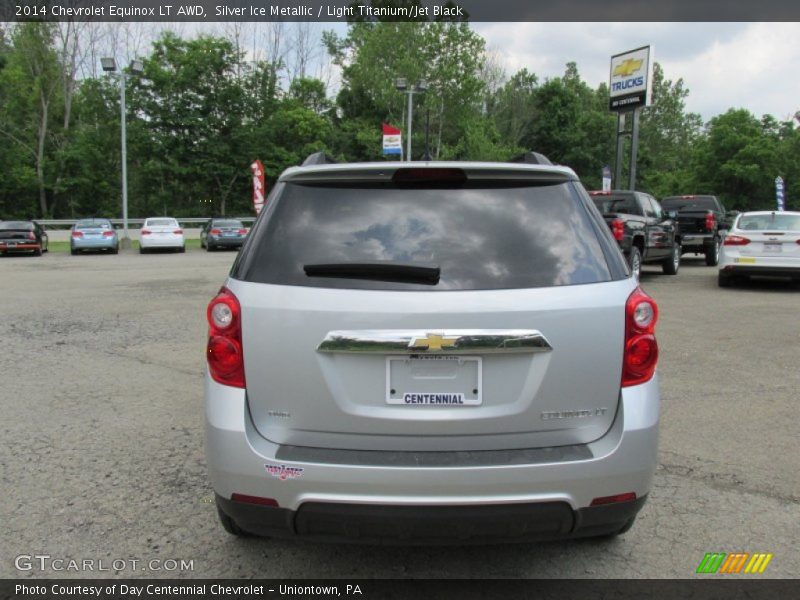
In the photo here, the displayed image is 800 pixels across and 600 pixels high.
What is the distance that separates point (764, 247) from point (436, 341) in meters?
12.8

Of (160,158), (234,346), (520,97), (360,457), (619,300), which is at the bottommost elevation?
(360,457)

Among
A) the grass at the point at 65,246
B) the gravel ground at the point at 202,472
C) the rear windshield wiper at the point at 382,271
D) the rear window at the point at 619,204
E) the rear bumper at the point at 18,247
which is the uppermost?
the rear window at the point at 619,204

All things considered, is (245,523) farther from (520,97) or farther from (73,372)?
(520,97)

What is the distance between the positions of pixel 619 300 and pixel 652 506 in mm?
1615

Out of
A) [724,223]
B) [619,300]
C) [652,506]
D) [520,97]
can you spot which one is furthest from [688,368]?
[520,97]

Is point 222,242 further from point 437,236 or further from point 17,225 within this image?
point 437,236

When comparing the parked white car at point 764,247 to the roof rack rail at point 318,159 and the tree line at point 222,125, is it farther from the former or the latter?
the tree line at point 222,125

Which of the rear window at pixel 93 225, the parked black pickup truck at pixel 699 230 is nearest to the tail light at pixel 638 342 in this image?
the parked black pickup truck at pixel 699 230

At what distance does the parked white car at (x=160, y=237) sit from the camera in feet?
97.2

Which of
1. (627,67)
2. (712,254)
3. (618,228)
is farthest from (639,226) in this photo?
(627,67)

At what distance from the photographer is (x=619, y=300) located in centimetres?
266

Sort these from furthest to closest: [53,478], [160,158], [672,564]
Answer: [160,158]
[53,478]
[672,564]

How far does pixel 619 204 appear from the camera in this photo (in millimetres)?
14820

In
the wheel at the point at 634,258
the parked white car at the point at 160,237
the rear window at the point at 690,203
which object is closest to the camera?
the wheel at the point at 634,258
